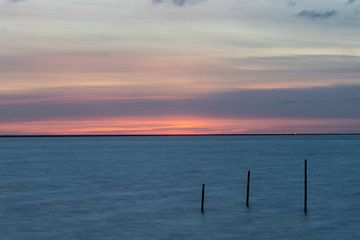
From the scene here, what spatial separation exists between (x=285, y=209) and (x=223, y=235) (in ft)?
45.6

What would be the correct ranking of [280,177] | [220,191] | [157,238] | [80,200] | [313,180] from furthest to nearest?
[280,177], [313,180], [220,191], [80,200], [157,238]

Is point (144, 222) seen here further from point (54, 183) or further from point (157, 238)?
point (54, 183)

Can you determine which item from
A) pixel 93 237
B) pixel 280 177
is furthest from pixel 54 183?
pixel 93 237

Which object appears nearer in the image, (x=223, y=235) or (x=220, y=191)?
(x=223, y=235)

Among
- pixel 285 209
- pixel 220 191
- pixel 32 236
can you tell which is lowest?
pixel 32 236

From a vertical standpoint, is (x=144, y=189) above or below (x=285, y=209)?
above

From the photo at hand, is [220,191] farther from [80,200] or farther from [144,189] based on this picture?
[80,200]

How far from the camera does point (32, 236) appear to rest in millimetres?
45438

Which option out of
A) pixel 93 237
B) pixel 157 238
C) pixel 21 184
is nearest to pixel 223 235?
pixel 157 238

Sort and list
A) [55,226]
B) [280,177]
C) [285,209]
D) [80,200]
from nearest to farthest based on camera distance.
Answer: [55,226] < [285,209] < [80,200] < [280,177]

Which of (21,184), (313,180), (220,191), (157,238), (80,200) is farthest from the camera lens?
(313,180)

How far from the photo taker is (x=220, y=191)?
74.7 metres

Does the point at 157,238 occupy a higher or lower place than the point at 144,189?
lower

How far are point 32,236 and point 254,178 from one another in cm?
5287
